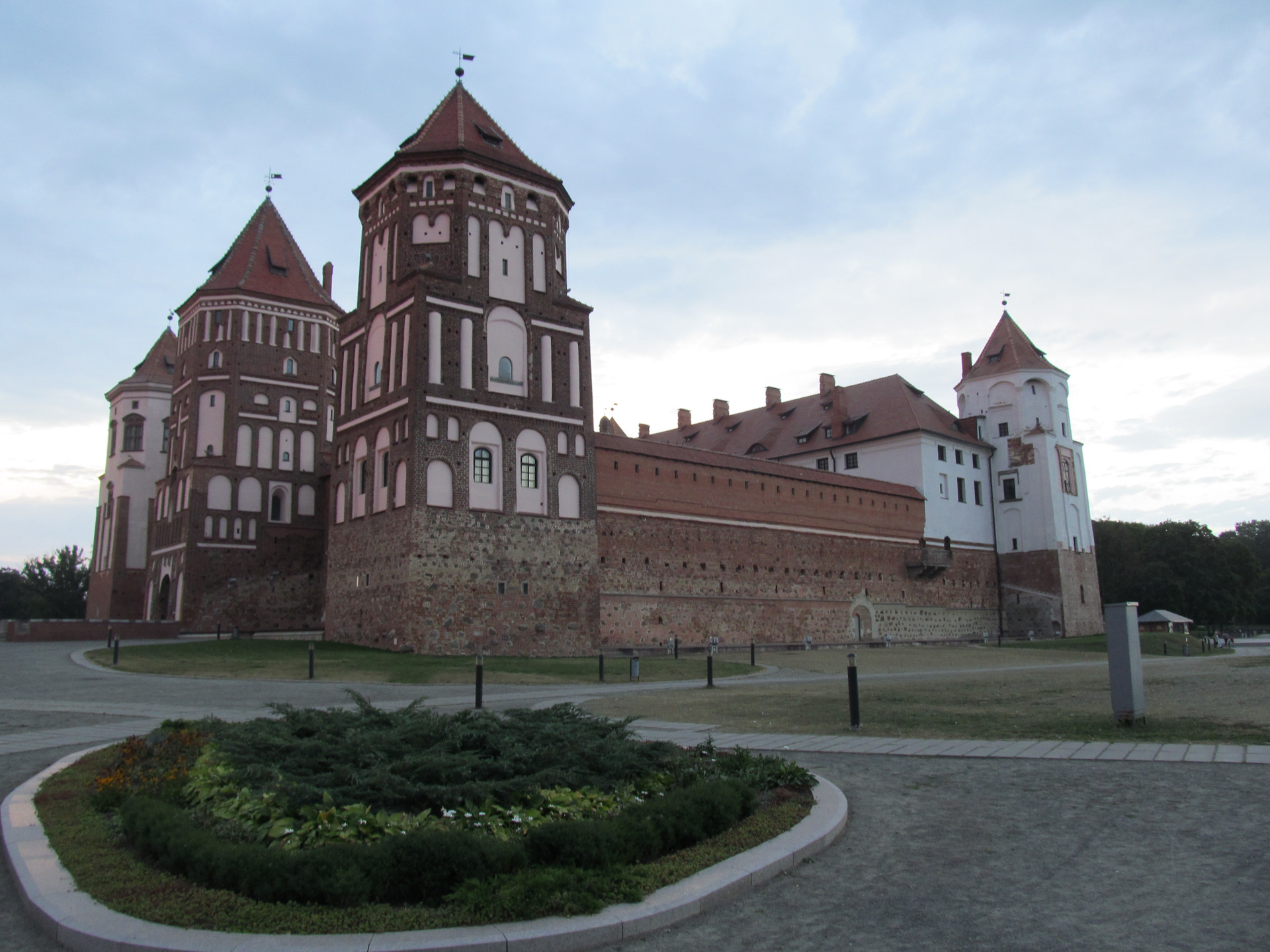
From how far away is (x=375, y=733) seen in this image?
7387 millimetres

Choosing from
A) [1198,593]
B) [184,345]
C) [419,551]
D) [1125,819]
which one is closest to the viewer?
[1125,819]

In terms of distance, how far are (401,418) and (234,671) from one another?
1047cm

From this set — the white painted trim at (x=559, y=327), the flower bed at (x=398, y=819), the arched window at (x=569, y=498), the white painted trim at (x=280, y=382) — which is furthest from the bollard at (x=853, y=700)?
the white painted trim at (x=280, y=382)

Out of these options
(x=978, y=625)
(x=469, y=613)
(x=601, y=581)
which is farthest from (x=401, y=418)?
(x=978, y=625)

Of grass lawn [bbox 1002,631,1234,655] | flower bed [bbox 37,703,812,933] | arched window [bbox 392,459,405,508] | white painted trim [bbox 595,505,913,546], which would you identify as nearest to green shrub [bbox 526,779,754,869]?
flower bed [bbox 37,703,812,933]

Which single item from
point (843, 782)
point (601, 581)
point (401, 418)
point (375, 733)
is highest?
point (401, 418)

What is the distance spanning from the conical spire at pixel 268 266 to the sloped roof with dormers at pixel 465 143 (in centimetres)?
1216

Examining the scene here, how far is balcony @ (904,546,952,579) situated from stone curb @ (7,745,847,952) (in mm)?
45429

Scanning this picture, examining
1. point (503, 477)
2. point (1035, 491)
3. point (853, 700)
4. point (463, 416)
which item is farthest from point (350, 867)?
point (1035, 491)

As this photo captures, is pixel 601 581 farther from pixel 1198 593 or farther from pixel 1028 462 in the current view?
pixel 1198 593

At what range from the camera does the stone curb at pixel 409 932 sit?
404cm

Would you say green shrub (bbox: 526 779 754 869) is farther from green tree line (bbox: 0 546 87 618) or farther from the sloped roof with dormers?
green tree line (bbox: 0 546 87 618)

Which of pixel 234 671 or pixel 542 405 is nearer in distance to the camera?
pixel 234 671

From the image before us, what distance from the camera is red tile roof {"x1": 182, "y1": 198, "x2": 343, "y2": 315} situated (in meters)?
44.2
